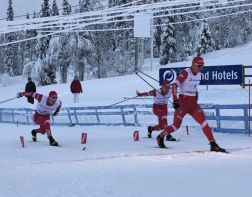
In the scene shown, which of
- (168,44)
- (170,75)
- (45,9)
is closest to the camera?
(170,75)

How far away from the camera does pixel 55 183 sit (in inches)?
273

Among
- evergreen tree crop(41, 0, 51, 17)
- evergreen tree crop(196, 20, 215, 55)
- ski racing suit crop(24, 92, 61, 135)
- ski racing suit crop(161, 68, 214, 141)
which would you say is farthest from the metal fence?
evergreen tree crop(41, 0, 51, 17)

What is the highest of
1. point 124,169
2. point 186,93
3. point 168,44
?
point 168,44

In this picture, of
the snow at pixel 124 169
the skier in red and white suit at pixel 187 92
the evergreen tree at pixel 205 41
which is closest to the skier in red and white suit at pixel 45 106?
the snow at pixel 124 169

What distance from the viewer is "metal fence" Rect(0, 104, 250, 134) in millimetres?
15486

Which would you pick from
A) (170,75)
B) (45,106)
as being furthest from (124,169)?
(170,75)

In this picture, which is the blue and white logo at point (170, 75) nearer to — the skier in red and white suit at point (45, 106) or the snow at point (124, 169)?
the snow at point (124, 169)

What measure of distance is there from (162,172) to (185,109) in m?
3.21

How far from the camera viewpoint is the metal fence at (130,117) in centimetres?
1549

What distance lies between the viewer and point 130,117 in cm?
2023

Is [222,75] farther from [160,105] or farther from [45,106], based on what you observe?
[45,106]

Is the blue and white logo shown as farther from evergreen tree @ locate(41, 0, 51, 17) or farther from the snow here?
evergreen tree @ locate(41, 0, 51, 17)

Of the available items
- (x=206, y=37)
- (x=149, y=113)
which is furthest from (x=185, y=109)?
(x=206, y=37)

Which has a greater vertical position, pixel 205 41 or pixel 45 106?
pixel 205 41
